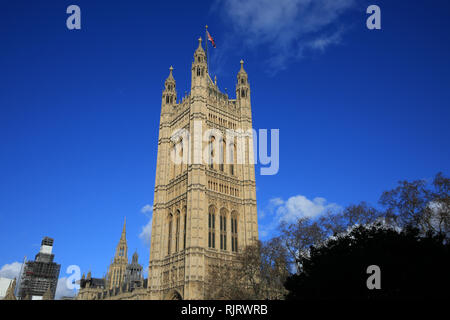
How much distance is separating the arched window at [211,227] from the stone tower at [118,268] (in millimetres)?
70486

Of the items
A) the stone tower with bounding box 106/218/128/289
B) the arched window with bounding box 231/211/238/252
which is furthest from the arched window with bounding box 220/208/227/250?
the stone tower with bounding box 106/218/128/289

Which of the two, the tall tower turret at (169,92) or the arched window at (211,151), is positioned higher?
the tall tower turret at (169,92)

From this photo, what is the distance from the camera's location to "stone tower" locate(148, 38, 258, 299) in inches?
1981

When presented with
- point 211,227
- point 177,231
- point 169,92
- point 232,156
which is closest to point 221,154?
point 232,156

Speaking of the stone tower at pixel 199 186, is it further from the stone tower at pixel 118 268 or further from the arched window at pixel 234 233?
the stone tower at pixel 118 268

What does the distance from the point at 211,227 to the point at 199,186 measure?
19.0ft

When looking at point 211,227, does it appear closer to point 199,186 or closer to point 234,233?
point 234,233

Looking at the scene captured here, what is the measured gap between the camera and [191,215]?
167 feet

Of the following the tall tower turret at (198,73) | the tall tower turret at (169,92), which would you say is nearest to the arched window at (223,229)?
the tall tower turret at (198,73)

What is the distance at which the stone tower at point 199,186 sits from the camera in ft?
165

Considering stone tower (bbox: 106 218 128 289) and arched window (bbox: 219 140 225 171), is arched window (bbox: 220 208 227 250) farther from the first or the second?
stone tower (bbox: 106 218 128 289)

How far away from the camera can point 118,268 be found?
4567 inches

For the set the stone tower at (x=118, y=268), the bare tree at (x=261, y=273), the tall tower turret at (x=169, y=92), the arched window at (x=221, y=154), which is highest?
the tall tower turret at (x=169, y=92)
